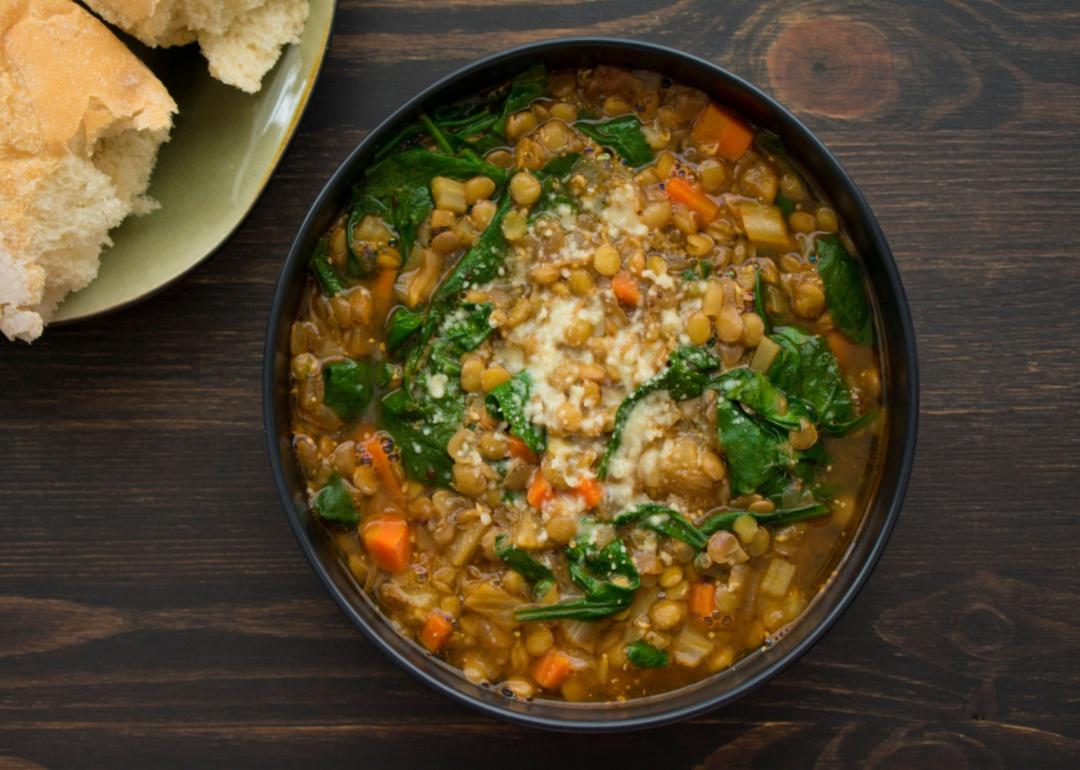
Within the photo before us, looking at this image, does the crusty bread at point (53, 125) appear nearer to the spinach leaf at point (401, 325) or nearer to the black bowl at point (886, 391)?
the black bowl at point (886, 391)

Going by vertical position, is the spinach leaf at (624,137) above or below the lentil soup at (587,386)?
above

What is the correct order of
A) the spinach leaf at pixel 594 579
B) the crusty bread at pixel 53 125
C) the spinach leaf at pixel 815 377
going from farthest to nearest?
the spinach leaf at pixel 815 377
the spinach leaf at pixel 594 579
the crusty bread at pixel 53 125

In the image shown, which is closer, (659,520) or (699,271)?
(659,520)

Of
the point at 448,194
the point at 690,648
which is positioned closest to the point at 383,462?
the point at 448,194

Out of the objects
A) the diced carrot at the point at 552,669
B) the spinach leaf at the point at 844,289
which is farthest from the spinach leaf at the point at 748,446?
the diced carrot at the point at 552,669

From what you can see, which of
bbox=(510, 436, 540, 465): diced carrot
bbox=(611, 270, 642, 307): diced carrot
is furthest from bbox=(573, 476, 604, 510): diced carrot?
bbox=(611, 270, 642, 307): diced carrot

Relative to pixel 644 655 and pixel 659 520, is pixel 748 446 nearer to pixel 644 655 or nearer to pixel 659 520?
pixel 659 520
